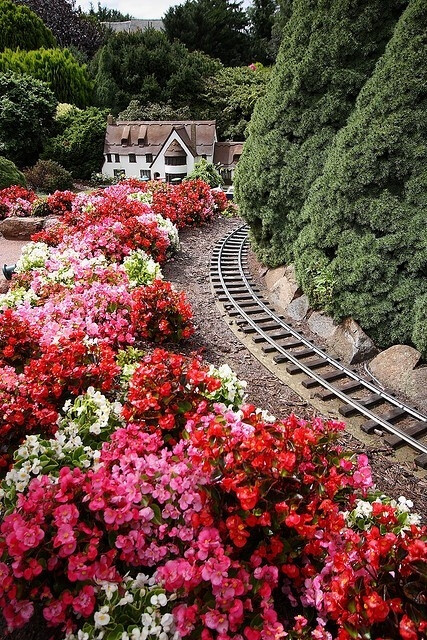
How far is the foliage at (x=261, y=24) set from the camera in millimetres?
40531

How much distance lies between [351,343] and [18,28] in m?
38.9

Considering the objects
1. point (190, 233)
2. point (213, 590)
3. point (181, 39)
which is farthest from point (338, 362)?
point (181, 39)

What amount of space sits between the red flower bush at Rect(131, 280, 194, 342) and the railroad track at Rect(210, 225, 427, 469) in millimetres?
1283

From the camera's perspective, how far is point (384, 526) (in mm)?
2764

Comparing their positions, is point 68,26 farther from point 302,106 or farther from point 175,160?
point 302,106

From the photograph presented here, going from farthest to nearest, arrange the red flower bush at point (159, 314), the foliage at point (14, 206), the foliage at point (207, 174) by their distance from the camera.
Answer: the foliage at point (207, 174), the foliage at point (14, 206), the red flower bush at point (159, 314)

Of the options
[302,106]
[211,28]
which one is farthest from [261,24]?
[302,106]

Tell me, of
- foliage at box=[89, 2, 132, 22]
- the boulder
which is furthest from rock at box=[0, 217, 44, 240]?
foliage at box=[89, 2, 132, 22]

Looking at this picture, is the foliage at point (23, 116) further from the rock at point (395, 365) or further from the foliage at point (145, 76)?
the rock at point (395, 365)

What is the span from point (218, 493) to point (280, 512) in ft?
1.29

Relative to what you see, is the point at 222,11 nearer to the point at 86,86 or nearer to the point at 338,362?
the point at 86,86

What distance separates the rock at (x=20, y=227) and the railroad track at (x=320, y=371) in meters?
6.31

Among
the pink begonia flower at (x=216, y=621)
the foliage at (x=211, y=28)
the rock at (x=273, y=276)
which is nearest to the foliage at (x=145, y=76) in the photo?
the foliage at (x=211, y=28)

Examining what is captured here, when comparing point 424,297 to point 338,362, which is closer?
point 424,297
